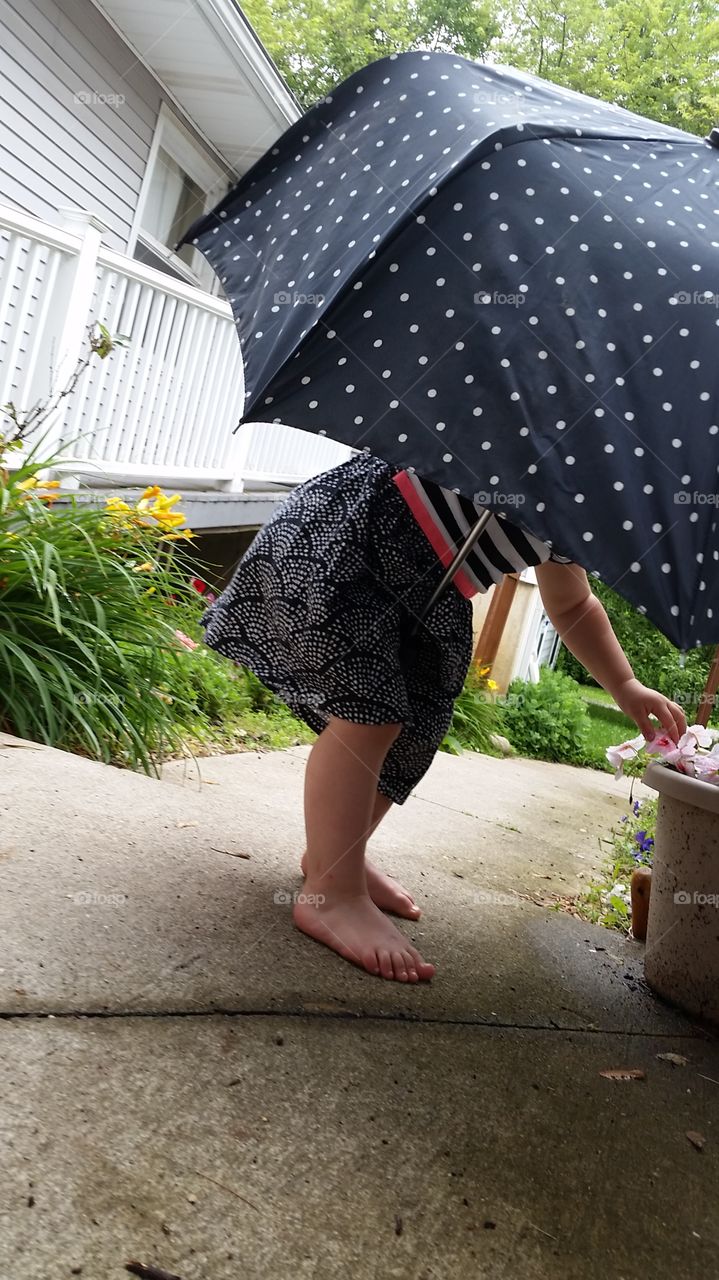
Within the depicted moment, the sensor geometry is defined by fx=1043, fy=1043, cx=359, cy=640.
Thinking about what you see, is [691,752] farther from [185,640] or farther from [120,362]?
[120,362]

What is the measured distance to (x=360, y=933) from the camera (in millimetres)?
1997

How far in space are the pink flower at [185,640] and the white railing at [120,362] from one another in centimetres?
81

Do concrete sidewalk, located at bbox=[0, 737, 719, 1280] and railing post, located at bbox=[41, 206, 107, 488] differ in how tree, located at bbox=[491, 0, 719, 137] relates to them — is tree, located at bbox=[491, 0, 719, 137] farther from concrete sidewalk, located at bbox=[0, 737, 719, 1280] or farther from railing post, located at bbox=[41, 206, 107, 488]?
concrete sidewalk, located at bbox=[0, 737, 719, 1280]

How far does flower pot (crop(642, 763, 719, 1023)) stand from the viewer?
213cm

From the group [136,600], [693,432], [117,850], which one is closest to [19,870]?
[117,850]

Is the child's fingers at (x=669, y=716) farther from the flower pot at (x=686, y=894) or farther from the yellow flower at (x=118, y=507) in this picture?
the yellow flower at (x=118, y=507)

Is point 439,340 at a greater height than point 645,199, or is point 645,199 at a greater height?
point 645,199

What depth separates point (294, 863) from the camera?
2.51m

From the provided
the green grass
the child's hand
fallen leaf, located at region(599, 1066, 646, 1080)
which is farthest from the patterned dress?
the green grass

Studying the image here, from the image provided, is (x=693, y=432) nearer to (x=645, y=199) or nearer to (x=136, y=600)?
(x=645, y=199)

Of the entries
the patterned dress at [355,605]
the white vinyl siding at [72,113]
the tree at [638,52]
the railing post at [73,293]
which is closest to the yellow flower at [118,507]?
the railing post at [73,293]

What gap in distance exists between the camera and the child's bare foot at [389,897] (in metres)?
2.32

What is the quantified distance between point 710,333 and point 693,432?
16cm

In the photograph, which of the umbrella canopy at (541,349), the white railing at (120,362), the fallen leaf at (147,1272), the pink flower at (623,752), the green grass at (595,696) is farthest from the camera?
the green grass at (595,696)
